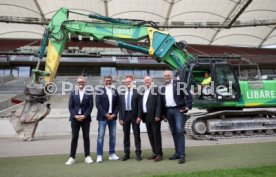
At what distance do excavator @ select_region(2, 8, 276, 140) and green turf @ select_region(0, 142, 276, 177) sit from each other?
3318 mm

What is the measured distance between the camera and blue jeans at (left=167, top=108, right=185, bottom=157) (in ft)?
20.3

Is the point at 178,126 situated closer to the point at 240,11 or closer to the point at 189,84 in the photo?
the point at 189,84

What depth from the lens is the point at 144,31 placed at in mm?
10867

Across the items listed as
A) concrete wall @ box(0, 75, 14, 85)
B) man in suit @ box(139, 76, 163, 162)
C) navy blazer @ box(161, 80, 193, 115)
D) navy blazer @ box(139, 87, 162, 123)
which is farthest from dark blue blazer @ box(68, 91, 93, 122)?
concrete wall @ box(0, 75, 14, 85)

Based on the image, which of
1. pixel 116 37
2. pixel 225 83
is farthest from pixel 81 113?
pixel 225 83

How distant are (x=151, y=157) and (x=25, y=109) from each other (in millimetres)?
6276

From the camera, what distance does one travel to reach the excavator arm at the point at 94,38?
1072 centimetres

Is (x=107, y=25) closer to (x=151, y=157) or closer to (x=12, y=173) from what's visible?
(x=151, y=157)

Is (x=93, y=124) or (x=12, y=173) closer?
(x=12, y=173)

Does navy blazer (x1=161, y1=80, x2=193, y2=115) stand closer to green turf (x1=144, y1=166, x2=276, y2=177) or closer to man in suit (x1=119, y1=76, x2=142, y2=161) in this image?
man in suit (x1=119, y1=76, x2=142, y2=161)

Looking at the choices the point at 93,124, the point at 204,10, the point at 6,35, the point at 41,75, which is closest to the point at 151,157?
the point at 41,75

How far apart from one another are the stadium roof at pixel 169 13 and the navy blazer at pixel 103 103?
24.5 metres

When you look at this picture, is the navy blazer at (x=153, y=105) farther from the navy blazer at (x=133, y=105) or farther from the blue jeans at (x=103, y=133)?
the blue jeans at (x=103, y=133)

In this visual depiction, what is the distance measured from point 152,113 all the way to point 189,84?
13.1 ft
